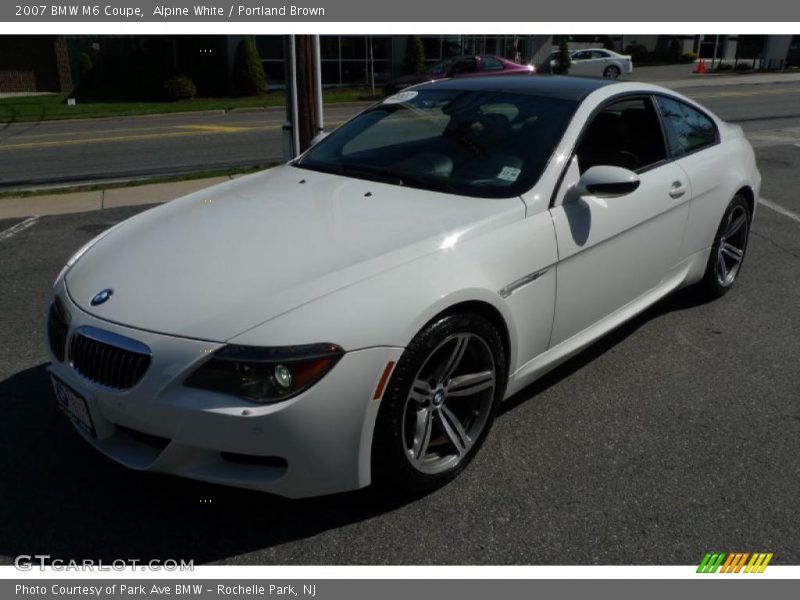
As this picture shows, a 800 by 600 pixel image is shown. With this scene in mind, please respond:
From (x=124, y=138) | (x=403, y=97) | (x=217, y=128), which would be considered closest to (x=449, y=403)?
(x=403, y=97)

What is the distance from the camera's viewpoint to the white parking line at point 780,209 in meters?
7.86

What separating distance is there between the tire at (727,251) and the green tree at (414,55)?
2751 centimetres

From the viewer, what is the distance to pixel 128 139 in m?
16.6

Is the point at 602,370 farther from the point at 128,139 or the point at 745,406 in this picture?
the point at 128,139

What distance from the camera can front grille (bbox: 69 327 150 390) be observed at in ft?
8.82

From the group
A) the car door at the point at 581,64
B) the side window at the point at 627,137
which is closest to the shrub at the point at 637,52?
the car door at the point at 581,64

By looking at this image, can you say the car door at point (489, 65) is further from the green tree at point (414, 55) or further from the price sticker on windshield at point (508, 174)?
the price sticker on windshield at point (508, 174)

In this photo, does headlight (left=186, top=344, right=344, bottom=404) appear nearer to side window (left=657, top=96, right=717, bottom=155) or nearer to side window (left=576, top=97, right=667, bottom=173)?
side window (left=576, top=97, right=667, bottom=173)

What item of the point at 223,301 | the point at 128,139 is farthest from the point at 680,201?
the point at 128,139

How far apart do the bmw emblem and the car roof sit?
7.79 feet

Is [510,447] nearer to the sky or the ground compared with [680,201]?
nearer to the ground

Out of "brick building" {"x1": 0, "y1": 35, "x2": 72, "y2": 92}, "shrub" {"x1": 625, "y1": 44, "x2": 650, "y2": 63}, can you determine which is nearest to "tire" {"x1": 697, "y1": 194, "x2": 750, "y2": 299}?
"brick building" {"x1": 0, "y1": 35, "x2": 72, "y2": 92}

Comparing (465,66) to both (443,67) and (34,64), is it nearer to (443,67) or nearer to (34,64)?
(443,67)
